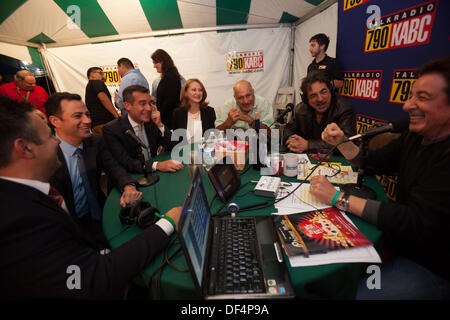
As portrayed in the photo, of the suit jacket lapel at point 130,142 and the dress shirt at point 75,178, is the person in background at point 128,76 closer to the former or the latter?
the suit jacket lapel at point 130,142

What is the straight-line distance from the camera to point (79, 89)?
566 cm

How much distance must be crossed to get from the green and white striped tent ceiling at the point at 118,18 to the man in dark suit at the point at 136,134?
2.75 meters

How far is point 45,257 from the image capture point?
712mm

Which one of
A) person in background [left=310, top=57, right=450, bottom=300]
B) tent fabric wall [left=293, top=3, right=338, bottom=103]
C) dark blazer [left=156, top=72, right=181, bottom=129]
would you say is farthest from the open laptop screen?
tent fabric wall [left=293, top=3, right=338, bottom=103]

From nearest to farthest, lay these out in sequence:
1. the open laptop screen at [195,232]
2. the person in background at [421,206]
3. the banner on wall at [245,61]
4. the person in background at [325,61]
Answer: the open laptop screen at [195,232] → the person in background at [421,206] → the person in background at [325,61] → the banner on wall at [245,61]

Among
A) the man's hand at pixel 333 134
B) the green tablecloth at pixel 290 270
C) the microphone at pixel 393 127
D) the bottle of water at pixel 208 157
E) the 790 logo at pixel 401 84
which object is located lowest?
the green tablecloth at pixel 290 270

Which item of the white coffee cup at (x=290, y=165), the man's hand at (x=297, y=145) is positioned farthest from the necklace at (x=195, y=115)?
the white coffee cup at (x=290, y=165)

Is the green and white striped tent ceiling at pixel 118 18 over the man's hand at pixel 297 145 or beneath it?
over

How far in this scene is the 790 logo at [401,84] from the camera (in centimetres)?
225

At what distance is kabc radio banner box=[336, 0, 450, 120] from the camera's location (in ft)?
6.55

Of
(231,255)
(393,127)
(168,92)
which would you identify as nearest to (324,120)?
(393,127)

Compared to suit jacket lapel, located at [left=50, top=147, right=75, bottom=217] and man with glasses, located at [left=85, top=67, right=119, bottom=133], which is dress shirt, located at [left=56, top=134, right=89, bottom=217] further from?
man with glasses, located at [left=85, top=67, right=119, bottom=133]

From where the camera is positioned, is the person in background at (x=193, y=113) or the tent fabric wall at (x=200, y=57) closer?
the person in background at (x=193, y=113)
